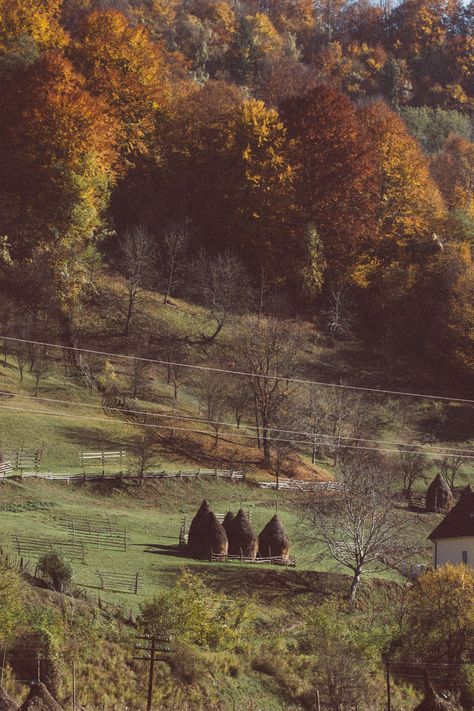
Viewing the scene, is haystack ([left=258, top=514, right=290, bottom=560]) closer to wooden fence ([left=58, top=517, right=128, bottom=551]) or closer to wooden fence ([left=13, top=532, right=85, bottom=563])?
wooden fence ([left=58, top=517, right=128, bottom=551])

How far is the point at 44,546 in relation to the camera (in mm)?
50094

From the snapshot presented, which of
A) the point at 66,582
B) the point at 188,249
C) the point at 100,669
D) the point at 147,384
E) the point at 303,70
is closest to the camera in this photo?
the point at 100,669

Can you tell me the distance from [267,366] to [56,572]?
3668 cm

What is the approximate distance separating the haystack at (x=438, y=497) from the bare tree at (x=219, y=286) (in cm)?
2065

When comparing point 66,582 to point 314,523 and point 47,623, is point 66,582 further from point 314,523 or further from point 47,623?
point 314,523

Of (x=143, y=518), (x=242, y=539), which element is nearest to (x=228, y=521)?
(x=242, y=539)

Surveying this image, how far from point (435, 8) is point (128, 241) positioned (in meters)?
99.7

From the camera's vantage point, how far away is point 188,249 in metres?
99.5

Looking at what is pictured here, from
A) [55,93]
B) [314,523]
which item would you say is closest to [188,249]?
[55,93]

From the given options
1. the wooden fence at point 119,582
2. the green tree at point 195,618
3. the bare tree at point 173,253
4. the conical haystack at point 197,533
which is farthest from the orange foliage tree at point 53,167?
the green tree at point 195,618

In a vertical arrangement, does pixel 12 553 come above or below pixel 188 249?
below

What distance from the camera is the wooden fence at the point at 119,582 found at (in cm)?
4747

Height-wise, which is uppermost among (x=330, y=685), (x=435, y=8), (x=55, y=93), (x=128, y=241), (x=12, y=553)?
(x=435, y=8)

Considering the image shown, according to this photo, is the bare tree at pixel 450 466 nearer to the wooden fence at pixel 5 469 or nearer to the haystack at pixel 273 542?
the haystack at pixel 273 542
